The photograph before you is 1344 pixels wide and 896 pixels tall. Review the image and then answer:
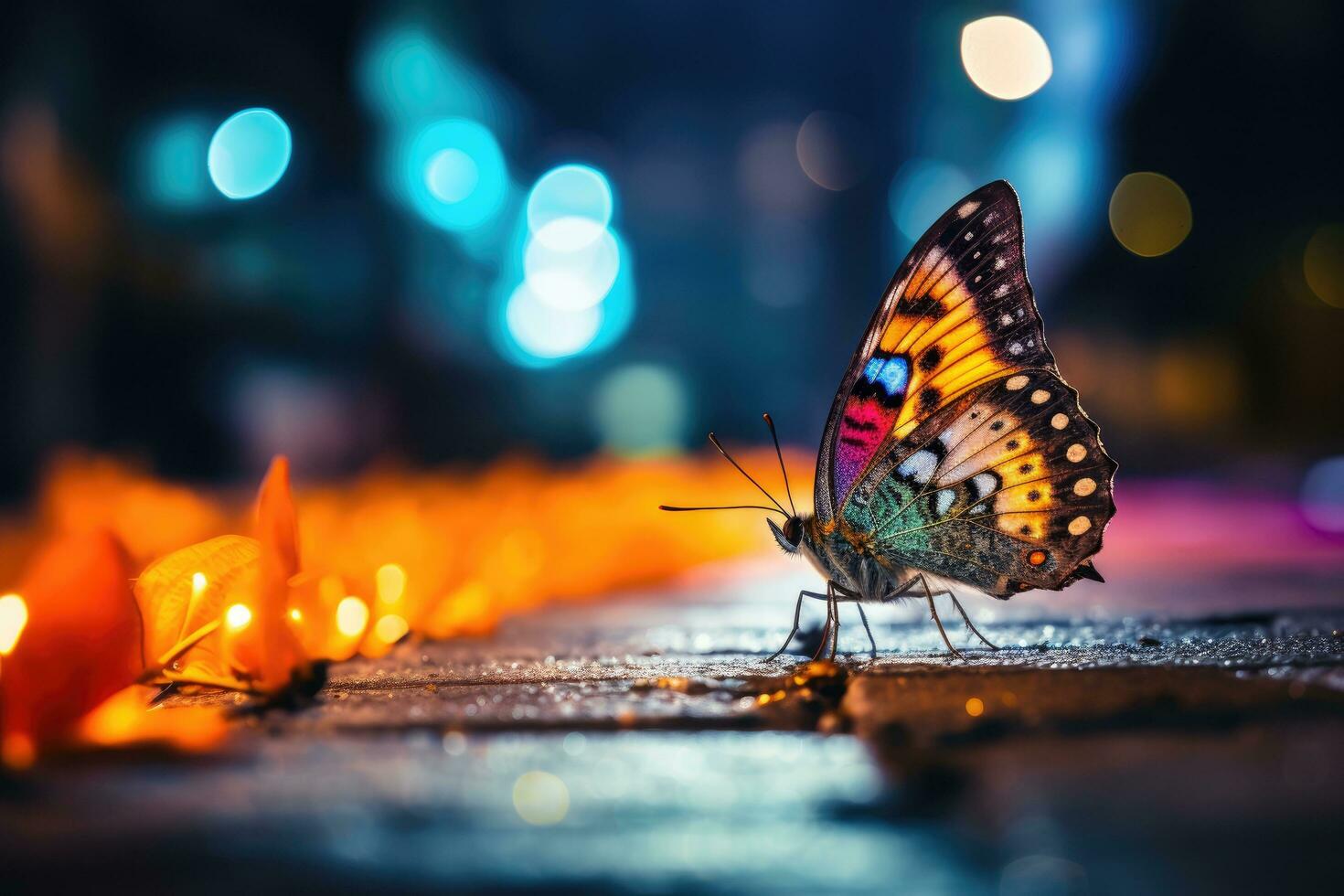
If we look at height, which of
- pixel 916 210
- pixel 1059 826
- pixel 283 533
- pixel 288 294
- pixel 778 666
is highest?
pixel 916 210

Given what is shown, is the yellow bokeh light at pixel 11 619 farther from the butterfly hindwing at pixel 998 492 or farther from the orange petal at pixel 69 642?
the butterfly hindwing at pixel 998 492

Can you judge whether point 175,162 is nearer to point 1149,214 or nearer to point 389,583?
point 389,583

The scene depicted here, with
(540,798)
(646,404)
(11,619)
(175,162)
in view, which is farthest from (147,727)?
(646,404)

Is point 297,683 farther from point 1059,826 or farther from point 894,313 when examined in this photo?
point 894,313

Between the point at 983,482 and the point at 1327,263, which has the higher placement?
the point at 1327,263

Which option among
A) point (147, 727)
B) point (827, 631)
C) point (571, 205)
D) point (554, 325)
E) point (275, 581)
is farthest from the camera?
point (571, 205)

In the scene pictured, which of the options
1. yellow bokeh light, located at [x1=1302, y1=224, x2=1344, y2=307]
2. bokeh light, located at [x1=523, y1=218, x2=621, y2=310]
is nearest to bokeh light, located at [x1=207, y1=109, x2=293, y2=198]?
bokeh light, located at [x1=523, y1=218, x2=621, y2=310]

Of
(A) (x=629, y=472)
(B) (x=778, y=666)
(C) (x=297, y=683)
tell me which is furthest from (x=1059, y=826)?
(A) (x=629, y=472)
